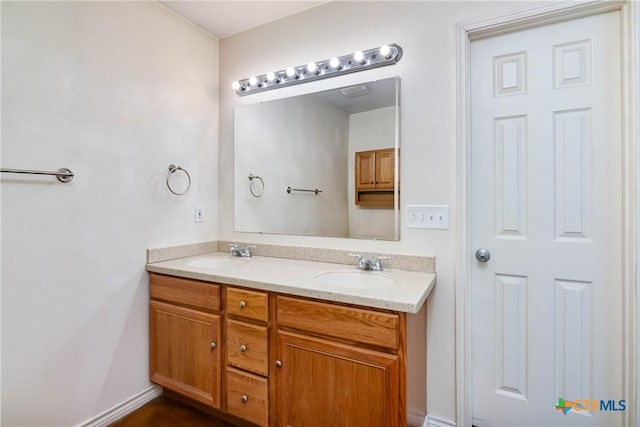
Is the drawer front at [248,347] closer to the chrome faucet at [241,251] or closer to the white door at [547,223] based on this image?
the chrome faucet at [241,251]

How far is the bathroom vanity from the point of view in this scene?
45.5 inches

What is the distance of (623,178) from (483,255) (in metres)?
0.62

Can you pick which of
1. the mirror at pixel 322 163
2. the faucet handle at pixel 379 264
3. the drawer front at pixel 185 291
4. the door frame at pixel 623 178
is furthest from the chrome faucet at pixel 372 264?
the drawer front at pixel 185 291

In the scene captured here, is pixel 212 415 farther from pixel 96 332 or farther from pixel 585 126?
pixel 585 126

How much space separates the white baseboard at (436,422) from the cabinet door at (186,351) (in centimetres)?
105

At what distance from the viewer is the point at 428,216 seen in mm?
1570

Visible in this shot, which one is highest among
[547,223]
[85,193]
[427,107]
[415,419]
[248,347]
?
[427,107]

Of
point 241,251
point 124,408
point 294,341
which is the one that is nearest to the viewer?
point 294,341

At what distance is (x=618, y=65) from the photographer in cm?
129

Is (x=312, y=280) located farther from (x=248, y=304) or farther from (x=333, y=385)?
(x=333, y=385)

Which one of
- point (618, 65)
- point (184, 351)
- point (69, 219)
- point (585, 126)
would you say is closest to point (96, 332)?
point (184, 351)

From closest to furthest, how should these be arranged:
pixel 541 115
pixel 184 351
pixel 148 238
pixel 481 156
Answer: pixel 541 115 → pixel 481 156 → pixel 184 351 → pixel 148 238

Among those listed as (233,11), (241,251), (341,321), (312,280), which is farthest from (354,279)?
(233,11)

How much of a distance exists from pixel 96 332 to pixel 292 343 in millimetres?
1038
